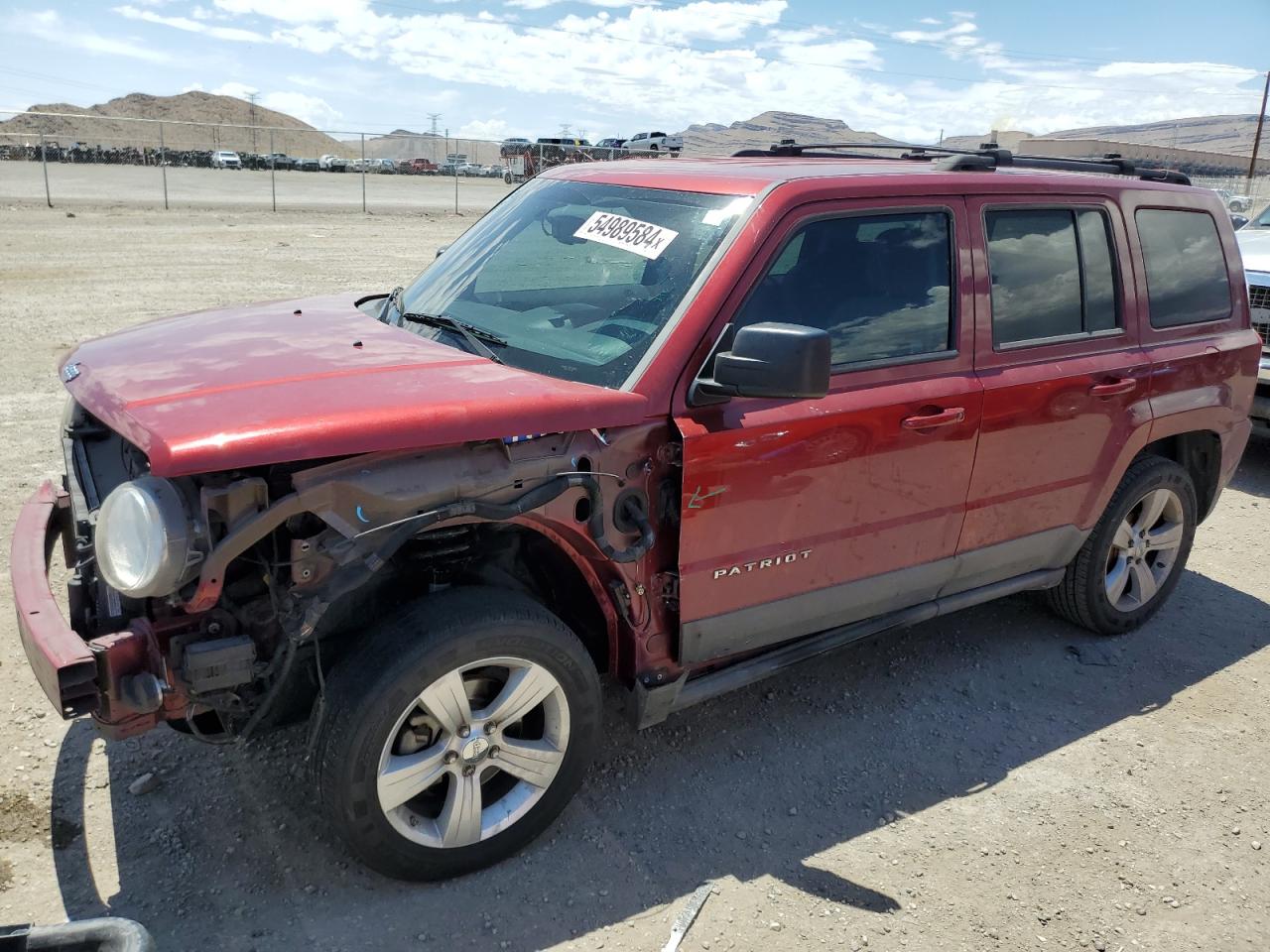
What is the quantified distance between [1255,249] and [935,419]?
6793 millimetres

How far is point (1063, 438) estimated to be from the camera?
3973mm

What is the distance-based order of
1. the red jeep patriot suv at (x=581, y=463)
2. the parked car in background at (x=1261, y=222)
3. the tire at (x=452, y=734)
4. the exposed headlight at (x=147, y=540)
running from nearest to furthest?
the exposed headlight at (x=147, y=540) < the red jeep patriot suv at (x=581, y=463) < the tire at (x=452, y=734) < the parked car in background at (x=1261, y=222)

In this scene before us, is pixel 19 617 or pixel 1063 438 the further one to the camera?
pixel 1063 438

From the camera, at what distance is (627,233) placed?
347 centimetres

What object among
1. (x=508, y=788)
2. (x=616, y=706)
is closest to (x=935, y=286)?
(x=616, y=706)

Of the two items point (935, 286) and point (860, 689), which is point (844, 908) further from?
point (935, 286)

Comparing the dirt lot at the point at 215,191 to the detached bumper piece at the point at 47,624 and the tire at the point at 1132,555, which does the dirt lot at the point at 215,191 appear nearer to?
the detached bumper piece at the point at 47,624

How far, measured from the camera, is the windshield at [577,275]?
316 centimetres

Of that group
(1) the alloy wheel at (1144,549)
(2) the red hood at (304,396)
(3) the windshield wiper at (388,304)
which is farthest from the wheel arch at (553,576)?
(1) the alloy wheel at (1144,549)

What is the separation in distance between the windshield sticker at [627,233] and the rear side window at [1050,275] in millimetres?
1305

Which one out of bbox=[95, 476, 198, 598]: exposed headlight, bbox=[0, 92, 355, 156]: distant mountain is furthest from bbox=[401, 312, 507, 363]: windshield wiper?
bbox=[0, 92, 355, 156]: distant mountain

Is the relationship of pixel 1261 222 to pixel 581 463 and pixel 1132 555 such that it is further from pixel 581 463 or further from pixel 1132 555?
pixel 581 463

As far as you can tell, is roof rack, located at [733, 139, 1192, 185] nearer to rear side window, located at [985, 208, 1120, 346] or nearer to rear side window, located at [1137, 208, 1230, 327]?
rear side window, located at [1137, 208, 1230, 327]

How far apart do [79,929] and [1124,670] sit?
14.0ft
